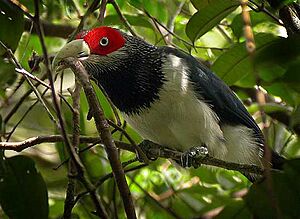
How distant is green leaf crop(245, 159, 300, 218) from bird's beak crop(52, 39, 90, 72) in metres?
0.67

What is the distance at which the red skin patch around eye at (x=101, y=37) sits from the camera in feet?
5.98

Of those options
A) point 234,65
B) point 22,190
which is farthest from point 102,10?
point 22,190

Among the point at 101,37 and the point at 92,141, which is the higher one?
the point at 101,37

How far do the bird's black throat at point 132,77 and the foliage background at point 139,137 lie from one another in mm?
77

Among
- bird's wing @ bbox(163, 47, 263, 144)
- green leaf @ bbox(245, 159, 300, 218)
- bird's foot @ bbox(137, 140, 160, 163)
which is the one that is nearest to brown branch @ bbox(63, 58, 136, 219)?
green leaf @ bbox(245, 159, 300, 218)

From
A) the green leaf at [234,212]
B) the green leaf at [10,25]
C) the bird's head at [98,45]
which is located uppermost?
the green leaf at [10,25]

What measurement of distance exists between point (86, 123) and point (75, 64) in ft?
2.10

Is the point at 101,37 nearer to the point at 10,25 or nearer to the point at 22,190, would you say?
the point at 10,25

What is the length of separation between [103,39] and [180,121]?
1.18 feet

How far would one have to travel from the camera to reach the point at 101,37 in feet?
6.11

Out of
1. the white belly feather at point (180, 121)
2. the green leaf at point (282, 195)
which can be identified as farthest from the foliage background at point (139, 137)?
the white belly feather at point (180, 121)

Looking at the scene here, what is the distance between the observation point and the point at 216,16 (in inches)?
63.3

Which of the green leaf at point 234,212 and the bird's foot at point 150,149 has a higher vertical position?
the green leaf at point 234,212

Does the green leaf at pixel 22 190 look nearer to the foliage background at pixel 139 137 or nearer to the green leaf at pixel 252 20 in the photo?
the foliage background at pixel 139 137
